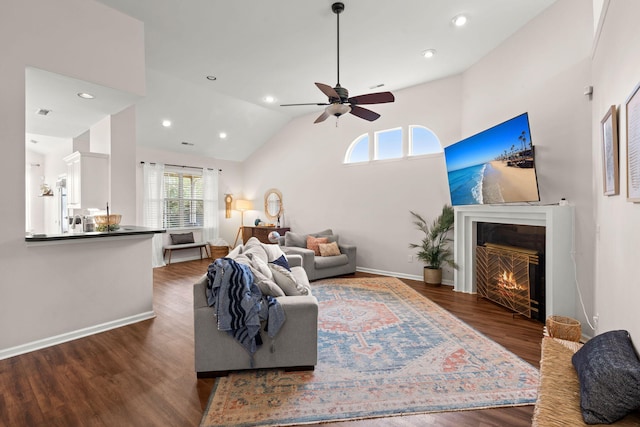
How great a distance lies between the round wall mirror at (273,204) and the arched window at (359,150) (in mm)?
2224

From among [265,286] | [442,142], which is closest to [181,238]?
[265,286]

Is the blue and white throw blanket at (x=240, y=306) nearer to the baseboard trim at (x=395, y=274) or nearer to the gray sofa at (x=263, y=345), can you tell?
the gray sofa at (x=263, y=345)

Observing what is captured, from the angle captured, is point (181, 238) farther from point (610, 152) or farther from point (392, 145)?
point (610, 152)

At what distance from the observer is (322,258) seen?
556 centimetres

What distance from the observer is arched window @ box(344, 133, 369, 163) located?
6176mm

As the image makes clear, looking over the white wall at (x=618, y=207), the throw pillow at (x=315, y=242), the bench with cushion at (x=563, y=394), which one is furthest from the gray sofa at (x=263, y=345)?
the throw pillow at (x=315, y=242)

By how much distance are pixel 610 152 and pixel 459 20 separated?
2297 millimetres

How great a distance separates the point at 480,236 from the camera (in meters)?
4.61

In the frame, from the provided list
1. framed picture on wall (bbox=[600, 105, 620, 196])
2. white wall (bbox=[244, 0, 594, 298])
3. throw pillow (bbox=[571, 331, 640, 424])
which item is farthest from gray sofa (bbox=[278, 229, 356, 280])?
throw pillow (bbox=[571, 331, 640, 424])

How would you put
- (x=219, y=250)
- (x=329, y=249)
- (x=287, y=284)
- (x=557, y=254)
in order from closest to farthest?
(x=287, y=284) → (x=557, y=254) → (x=329, y=249) → (x=219, y=250)

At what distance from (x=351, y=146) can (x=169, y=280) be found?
438 cm

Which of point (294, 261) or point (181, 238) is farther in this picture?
point (181, 238)

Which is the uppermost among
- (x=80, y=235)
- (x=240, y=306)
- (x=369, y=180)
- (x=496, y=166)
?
(x=369, y=180)

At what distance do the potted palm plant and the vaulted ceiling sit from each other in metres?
2.38
